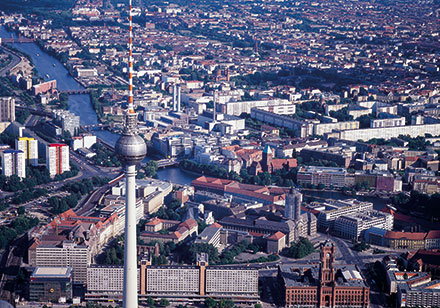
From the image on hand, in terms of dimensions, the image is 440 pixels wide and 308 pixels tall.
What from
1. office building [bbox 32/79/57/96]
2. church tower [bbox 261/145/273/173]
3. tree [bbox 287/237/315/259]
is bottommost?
tree [bbox 287/237/315/259]

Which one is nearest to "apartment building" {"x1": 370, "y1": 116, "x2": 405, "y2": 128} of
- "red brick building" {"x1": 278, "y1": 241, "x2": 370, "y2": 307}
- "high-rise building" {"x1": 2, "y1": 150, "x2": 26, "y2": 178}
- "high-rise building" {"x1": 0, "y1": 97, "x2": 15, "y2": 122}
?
"high-rise building" {"x1": 0, "y1": 97, "x2": 15, "y2": 122}

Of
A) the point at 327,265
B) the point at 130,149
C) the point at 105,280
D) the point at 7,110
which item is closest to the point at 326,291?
the point at 327,265

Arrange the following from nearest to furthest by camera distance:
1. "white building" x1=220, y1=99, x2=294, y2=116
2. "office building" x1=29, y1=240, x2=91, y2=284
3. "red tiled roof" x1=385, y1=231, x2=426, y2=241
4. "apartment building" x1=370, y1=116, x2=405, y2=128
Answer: "office building" x1=29, y1=240, x2=91, y2=284, "red tiled roof" x1=385, y1=231, x2=426, y2=241, "apartment building" x1=370, y1=116, x2=405, y2=128, "white building" x1=220, y1=99, x2=294, y2=116

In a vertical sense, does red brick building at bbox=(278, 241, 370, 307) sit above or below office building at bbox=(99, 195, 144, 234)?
below

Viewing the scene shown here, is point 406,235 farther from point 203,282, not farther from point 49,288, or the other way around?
point 49,288

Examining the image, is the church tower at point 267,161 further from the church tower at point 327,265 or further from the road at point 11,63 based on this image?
the road at point 11,63

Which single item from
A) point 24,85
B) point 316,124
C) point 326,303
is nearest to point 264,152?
point 316,124

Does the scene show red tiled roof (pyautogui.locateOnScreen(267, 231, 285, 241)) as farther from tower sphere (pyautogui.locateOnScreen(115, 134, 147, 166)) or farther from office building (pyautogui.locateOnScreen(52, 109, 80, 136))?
office building (pyautogui.locateOnScreen(52, 109, 80, 136))

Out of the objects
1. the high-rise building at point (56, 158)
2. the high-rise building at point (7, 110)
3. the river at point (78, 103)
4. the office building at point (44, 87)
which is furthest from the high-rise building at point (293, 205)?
the office building at point (44, 87)
